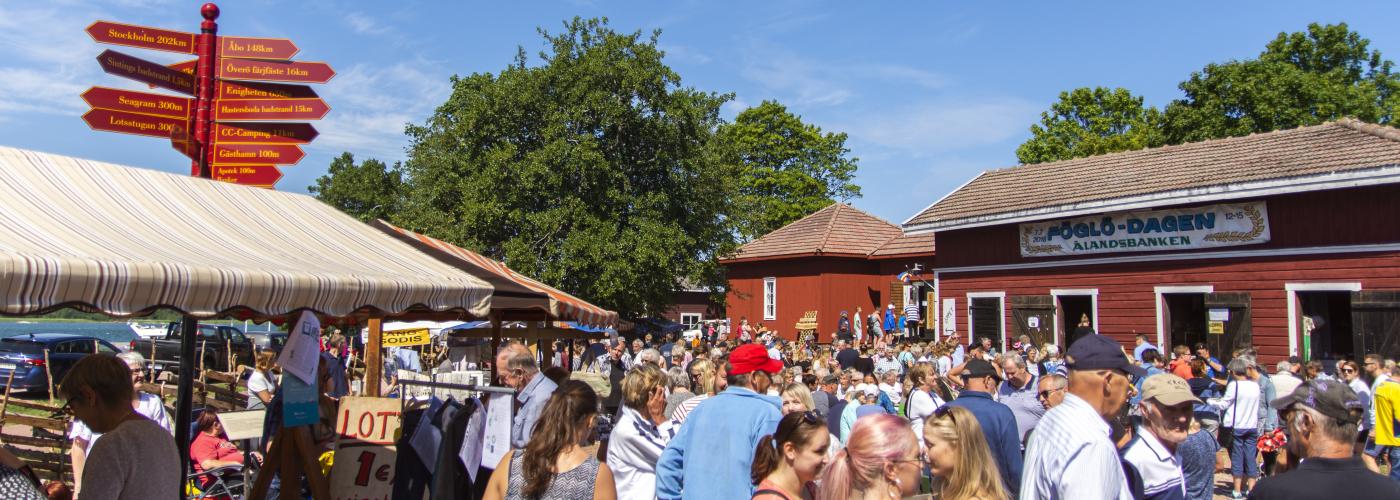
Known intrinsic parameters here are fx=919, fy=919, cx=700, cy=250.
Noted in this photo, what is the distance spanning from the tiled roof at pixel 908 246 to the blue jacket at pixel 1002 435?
88.0ft

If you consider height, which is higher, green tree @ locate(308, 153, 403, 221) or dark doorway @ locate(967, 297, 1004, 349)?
green tree @ locate(308, 153, 403, 221)

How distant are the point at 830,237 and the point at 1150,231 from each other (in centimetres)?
1536

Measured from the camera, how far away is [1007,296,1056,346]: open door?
73.7 feet

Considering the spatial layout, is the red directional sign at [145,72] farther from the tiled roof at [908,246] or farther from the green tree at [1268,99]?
the green tree at [1268,99]

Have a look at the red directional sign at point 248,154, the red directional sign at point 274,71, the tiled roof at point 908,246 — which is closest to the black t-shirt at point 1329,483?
the red directional sign at point 274,71

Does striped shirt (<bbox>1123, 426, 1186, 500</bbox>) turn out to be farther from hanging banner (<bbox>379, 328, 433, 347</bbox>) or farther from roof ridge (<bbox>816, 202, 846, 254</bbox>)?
roof ridge (<bbox>816, 202, 846, 254</bbox>)

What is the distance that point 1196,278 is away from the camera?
19.8 m

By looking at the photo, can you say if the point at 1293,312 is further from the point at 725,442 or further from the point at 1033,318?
the point at 725,442

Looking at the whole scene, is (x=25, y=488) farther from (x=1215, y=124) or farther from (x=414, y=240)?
(x=1215, y=124)

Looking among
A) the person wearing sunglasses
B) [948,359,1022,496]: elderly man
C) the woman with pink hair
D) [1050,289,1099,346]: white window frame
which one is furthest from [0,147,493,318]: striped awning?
[1050,289,1099,346]: white window frame

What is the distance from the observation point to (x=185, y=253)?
421 centimetres

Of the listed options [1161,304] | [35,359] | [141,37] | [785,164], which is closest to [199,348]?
[35,359]

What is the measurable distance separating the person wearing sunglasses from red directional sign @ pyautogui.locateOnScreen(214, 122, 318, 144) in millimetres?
5043

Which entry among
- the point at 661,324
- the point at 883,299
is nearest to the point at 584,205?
the point at 661,324
